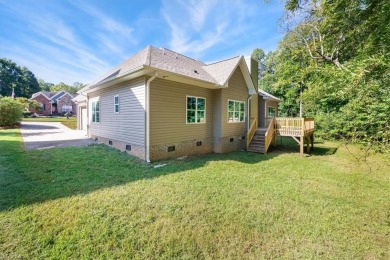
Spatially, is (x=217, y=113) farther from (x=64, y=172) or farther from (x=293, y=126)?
(x=64, y=172)

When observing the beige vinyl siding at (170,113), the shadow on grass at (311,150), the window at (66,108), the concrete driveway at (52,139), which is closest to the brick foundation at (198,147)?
the beige vinyl siding at (170,113)

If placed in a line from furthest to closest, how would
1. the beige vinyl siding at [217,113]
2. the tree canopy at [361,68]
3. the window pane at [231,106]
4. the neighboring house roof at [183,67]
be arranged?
the window pane at [231,106], the beige vinyl siding at [217,113], the neighboring house roof at [183,67], the tree canopy at [361,68]

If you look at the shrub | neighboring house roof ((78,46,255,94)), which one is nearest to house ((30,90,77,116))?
the shrub

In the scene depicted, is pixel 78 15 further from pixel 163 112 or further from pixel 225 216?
pixel 225 216

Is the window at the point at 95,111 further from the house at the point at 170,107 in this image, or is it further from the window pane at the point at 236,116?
the window pane at the point at 236,116

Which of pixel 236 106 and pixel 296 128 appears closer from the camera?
pixel 296 128

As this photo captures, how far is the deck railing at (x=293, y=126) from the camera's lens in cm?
1062

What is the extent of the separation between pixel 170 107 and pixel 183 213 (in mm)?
5237

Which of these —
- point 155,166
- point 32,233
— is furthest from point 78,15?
point 32,233

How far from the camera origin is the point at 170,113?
27.2 feet

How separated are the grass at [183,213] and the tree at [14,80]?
2410 inches

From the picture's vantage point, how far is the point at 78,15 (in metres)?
8.72

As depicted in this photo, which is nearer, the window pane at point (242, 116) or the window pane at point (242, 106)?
the window pane at point (242, 106)

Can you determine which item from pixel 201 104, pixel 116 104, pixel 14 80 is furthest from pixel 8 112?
pixel 14 80
